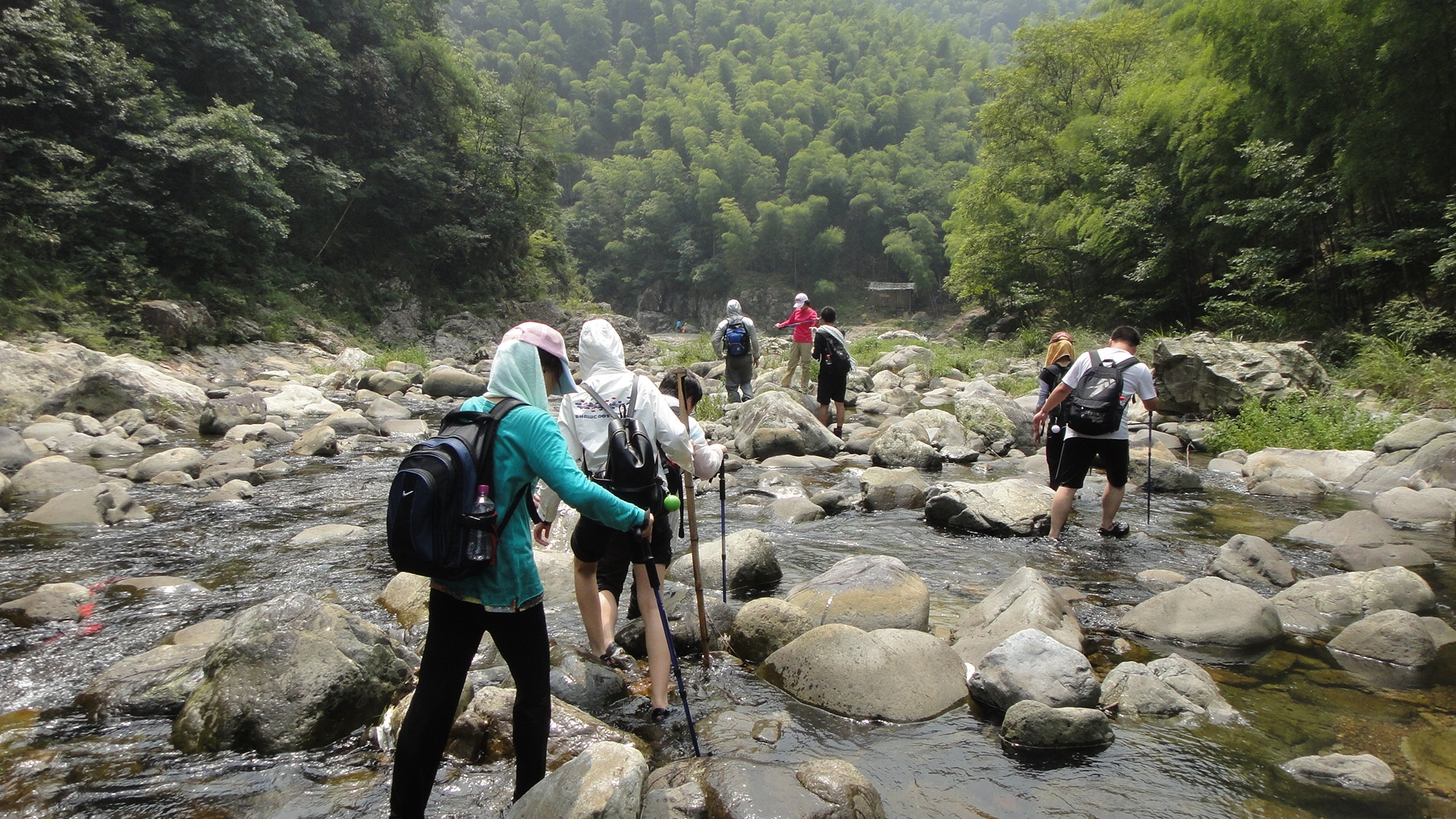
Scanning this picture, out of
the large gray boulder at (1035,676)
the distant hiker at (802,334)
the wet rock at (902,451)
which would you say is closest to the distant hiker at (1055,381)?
the wet rock at (902,451)

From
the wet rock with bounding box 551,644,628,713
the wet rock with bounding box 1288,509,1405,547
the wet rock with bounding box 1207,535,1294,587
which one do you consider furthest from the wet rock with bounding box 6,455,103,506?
the wet rock with bounding box 1288,509,1405,547

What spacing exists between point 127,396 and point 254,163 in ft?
37.2

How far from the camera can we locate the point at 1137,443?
10836 millimetres

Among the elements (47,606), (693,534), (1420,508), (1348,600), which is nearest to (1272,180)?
(1420,508)

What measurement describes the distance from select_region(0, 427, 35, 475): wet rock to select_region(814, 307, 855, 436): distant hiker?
392 inches

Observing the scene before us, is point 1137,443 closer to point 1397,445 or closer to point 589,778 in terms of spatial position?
point 1397,445

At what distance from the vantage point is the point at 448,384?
1859 centimetres

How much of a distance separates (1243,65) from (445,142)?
29.9 metres

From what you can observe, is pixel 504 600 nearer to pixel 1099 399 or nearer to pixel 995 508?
pixel 1099 399

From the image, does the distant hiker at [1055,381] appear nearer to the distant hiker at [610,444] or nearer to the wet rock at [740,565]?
the wet rock at [740,565]

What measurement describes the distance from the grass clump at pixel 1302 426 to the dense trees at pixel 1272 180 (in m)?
2.91

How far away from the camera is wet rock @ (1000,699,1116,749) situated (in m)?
3.39

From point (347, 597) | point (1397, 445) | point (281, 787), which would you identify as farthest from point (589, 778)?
point (1397, 445)

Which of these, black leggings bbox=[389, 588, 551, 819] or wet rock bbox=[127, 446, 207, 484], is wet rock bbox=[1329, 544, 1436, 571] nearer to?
black leggings bbox=[389, 588, 551, 819]
